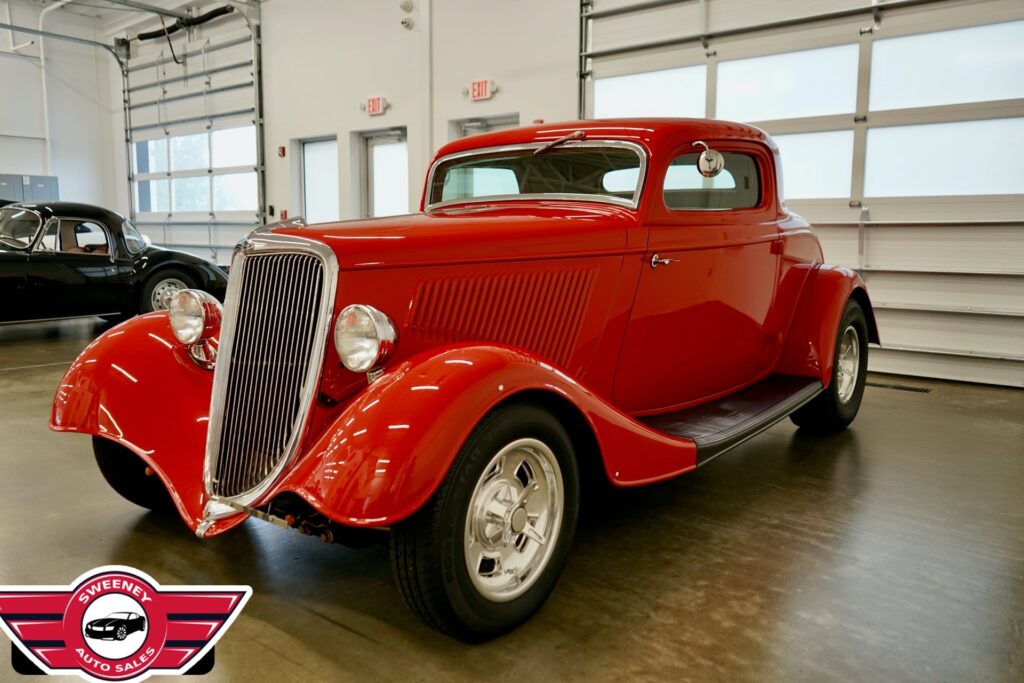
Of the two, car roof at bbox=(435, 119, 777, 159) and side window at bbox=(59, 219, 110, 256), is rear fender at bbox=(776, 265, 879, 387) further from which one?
side window at bbox=(59, 219, 110, 256)

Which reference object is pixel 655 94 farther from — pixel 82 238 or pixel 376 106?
pixel 82 238

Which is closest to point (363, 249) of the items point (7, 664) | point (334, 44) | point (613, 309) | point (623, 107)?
point (613, 309)

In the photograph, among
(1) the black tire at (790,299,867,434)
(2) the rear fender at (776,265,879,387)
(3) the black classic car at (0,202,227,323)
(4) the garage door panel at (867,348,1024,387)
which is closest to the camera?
(2) the rear fender at (776,265,879,387)

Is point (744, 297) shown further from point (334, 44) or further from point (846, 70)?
point (334, 44)

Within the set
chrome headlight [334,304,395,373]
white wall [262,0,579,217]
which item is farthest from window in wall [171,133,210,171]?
chrome headlight [334,304,395,373]

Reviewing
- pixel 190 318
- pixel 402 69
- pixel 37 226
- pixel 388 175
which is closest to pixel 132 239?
pixel 37 226

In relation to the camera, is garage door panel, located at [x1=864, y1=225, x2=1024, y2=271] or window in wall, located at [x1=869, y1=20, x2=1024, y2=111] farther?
garage door panel, located at [x1=864, y1=225, x2=1024, y2=271]

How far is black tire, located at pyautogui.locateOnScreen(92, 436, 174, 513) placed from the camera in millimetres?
2877

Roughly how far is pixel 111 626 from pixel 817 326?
3418 millimetres

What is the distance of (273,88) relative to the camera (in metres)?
11.7

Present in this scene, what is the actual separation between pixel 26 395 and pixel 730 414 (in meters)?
4.85

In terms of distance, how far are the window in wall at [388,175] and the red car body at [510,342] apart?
22.1ft

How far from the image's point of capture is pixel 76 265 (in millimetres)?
7734

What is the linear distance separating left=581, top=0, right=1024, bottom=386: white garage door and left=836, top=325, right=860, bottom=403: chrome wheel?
2133mm
